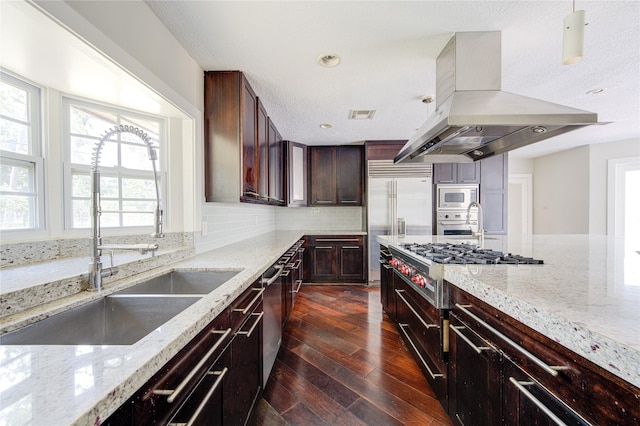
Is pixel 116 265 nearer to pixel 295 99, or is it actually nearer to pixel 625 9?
pixel 295 99

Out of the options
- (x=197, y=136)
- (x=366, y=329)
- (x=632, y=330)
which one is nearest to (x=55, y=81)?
(x=197, y=136)

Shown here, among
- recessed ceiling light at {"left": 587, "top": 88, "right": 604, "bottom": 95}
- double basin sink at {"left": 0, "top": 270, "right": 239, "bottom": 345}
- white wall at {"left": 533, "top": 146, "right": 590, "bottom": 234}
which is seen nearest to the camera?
double basin sink at {"left": 0, "top": 270, "right": 239, "bottom": 345}

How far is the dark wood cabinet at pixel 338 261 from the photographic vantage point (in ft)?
13.7

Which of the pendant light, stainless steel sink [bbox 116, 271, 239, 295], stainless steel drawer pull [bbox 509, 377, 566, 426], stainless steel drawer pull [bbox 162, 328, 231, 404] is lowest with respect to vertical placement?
stainless steel drawer pull [bbox 509, 377, 566, 426]

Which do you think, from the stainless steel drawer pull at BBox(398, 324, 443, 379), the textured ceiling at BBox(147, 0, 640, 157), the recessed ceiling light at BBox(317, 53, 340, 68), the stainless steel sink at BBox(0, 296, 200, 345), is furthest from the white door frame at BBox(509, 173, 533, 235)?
the stainless steel sink at BBox(0, 296, 200, 345)

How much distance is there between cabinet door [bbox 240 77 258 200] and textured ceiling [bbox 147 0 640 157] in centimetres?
14

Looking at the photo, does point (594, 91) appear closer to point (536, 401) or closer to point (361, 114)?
point (361, 114)

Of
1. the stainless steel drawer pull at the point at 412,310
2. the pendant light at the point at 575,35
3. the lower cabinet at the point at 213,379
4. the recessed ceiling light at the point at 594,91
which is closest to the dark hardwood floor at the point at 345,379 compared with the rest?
the lower cabinet at the point at 213,379

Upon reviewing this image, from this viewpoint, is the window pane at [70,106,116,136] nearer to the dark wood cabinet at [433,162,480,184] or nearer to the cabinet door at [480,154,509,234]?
the dark wood cabinet at [433,162,480,184]

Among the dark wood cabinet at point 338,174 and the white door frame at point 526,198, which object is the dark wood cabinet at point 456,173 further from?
the white door frame at point 526,198

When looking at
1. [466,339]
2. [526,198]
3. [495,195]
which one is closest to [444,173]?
[495,195]

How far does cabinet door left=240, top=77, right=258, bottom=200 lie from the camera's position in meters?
2.14

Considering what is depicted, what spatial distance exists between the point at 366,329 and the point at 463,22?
2582mm

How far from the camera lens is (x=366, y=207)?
165 inches
